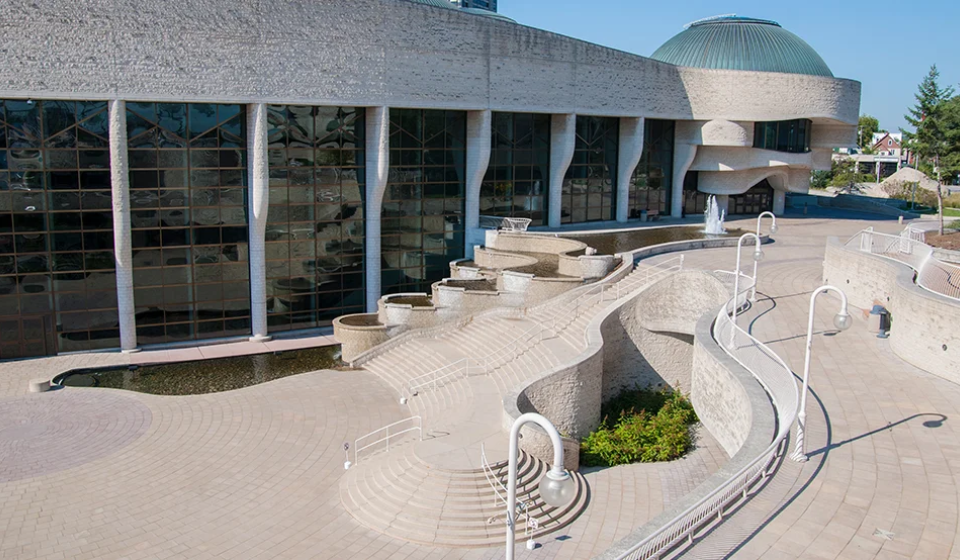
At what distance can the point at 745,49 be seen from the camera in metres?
38.8

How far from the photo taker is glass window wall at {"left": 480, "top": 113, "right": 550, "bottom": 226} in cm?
3278

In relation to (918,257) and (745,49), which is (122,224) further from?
(745,49)

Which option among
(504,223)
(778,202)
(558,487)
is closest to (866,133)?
(778,202)

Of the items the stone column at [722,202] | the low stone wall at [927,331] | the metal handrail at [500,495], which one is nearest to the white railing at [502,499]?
the metal handrail at [500,495]

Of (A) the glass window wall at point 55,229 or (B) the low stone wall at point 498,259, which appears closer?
(A) the glass window wall at point 55,229

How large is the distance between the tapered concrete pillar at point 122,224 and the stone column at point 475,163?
40.3 ft

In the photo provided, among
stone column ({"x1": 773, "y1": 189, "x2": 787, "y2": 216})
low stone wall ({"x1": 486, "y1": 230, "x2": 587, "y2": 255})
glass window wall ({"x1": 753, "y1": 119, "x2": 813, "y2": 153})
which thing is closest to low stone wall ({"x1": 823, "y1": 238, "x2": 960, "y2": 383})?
low stone wall ({"x1": 486, "y1": 230, "x2": 587, "y2": 255})

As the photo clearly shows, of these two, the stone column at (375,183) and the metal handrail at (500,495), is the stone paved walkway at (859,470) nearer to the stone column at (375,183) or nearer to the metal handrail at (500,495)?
the metal handrail at (500,495)

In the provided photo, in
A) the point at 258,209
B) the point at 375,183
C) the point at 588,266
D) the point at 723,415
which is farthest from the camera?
the point at 375,183

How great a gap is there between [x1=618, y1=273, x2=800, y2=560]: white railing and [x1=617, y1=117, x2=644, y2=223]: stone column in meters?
20.3

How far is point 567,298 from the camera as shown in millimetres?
23656

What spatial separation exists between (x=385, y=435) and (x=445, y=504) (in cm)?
487

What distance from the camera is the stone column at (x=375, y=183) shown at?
2748cm

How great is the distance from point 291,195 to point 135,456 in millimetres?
12155
